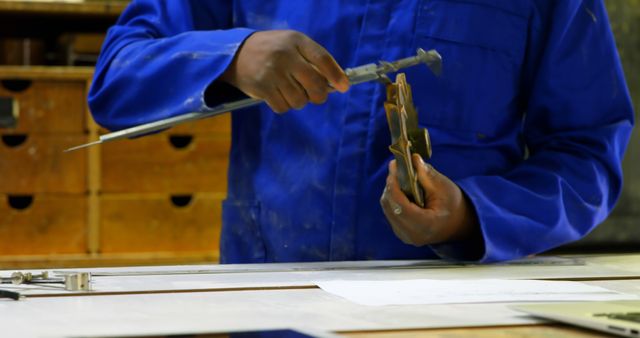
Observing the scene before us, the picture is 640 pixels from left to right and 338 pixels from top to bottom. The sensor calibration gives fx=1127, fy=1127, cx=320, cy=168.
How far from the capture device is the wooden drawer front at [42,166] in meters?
2.78

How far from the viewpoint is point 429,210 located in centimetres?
126

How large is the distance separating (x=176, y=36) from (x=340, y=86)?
0.96 ft

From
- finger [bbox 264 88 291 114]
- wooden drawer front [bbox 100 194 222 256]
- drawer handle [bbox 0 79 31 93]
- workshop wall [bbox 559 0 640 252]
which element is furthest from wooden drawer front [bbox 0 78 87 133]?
workshop wall [bbox 559 0 640 252]

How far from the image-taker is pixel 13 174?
2781 millimetres

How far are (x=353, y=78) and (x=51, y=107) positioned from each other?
5.65 ft

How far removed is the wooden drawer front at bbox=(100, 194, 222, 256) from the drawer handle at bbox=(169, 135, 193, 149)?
5.5 inches

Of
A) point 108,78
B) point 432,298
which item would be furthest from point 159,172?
point 432,298

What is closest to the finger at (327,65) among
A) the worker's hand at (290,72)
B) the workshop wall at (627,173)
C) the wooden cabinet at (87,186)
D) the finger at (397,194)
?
the worker's hand at (290,72)

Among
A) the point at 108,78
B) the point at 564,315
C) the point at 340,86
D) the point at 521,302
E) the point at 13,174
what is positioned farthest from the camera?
the point at 13,174

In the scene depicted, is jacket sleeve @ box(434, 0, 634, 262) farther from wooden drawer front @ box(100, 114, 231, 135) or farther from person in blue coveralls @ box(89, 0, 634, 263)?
wooden drawer front @ box(100, 114, 231, 135)

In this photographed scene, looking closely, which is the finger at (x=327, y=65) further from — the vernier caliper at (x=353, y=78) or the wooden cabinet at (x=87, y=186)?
the wooden cabinet at (x=87, y=186)

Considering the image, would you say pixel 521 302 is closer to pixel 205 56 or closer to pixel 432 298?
pixel 432 298

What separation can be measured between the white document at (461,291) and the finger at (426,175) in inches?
6.5

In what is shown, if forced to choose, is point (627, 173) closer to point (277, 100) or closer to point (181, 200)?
point (181, 200)
